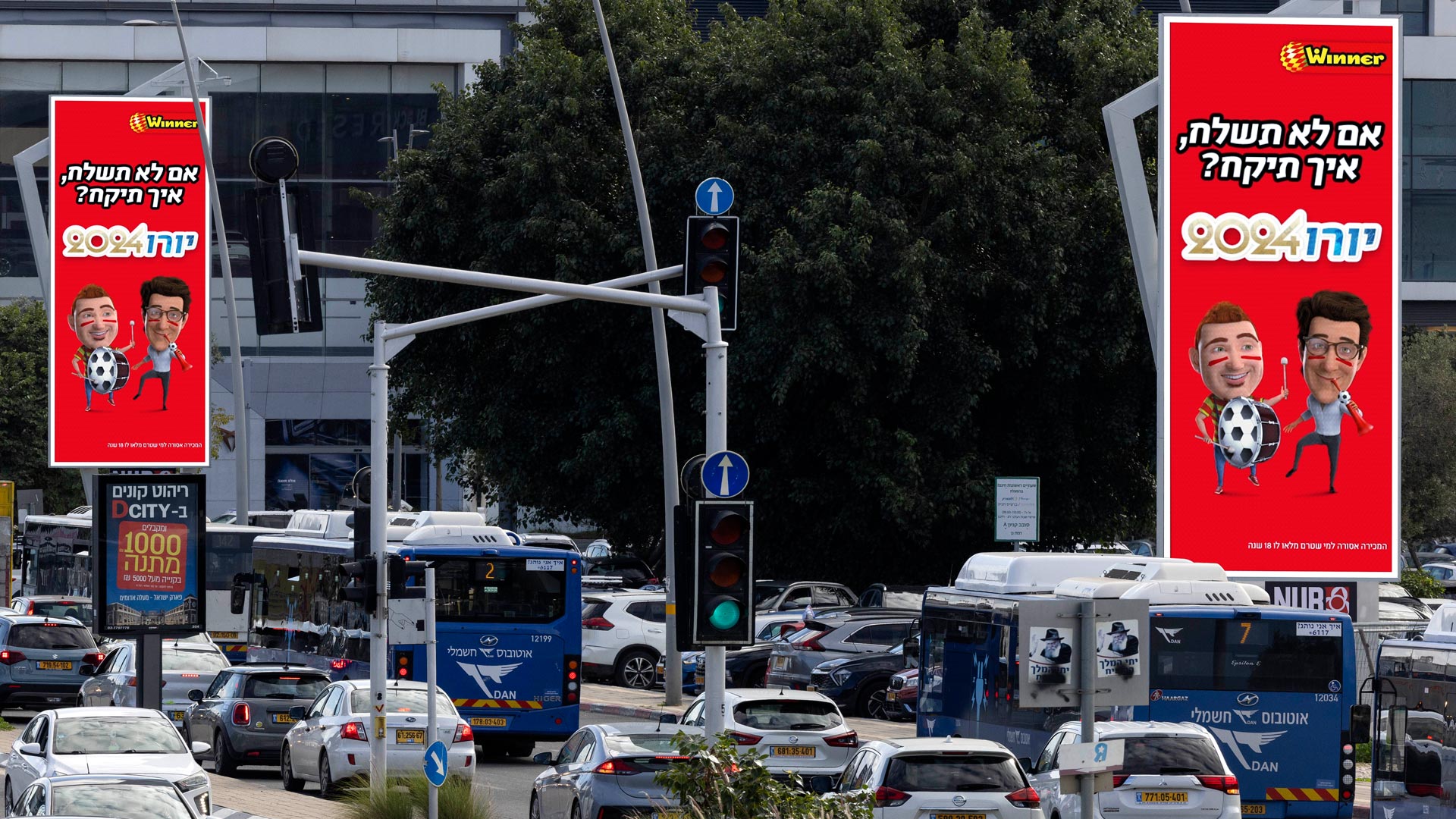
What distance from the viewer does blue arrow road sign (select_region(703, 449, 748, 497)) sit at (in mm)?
14805

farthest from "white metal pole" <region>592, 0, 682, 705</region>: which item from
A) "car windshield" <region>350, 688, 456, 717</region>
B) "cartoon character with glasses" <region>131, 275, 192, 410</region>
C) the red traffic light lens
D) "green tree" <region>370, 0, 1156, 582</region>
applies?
the red traffic light lens

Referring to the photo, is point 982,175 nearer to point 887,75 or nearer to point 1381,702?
point 887,75

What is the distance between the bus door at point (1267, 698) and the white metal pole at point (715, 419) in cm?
614

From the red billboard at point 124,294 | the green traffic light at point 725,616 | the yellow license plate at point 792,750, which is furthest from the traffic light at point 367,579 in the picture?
the red billboard at point 124,294

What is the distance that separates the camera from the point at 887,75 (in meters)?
35.8

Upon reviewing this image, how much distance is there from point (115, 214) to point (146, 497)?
1341 centimetres

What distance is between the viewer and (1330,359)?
87.0 feet

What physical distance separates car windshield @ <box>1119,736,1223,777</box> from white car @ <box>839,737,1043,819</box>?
1137 millimetres

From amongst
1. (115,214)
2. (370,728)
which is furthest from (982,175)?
(370,728)

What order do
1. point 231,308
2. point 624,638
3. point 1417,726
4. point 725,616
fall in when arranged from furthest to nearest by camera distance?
point 231,308 → point 624,638 → point 1417,726 → point 725,616

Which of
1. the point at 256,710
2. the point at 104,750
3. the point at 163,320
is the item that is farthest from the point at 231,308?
the point at 104,750

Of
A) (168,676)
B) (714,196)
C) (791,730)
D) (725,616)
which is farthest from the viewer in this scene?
(168,676)

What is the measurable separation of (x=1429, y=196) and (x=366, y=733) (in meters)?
61.7

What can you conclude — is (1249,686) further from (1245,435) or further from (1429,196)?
(1429,196)
